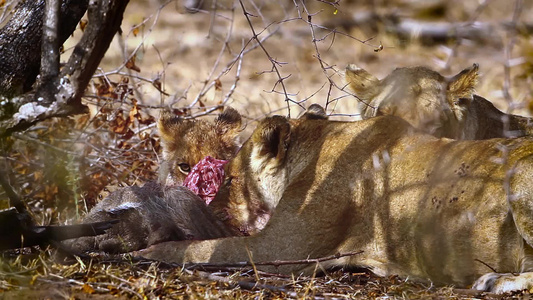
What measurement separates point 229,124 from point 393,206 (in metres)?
1.75

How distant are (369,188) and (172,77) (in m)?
6.24

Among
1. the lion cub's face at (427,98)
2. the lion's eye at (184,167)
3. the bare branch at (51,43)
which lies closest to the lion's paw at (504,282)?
the lion cub's face at (427,98)

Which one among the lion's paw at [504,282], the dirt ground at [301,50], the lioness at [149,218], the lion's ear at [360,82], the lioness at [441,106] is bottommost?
the lion's paw at [504,282]

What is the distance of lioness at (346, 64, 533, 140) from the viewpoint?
4.93 metres

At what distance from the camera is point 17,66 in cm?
409

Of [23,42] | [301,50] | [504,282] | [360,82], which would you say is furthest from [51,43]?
[301,50]

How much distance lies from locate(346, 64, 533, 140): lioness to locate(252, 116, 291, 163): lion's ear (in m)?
0.76

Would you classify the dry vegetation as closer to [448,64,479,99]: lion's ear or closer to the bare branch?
[448,64,479,99]: lion's ear

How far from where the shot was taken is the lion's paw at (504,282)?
3.32 m

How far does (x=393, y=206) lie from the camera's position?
378 cm

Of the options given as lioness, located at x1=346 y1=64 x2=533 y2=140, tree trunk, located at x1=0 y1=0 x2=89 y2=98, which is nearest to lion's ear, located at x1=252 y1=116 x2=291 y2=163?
lioness, located at x1=346 y1=64 x2=533 y2=140

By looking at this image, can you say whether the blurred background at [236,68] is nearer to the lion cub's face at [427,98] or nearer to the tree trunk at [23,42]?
the lion cub's face at [427,98]

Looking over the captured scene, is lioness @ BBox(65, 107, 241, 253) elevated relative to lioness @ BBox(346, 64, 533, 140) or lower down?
lower down

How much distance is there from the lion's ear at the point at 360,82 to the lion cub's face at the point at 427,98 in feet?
0.39
